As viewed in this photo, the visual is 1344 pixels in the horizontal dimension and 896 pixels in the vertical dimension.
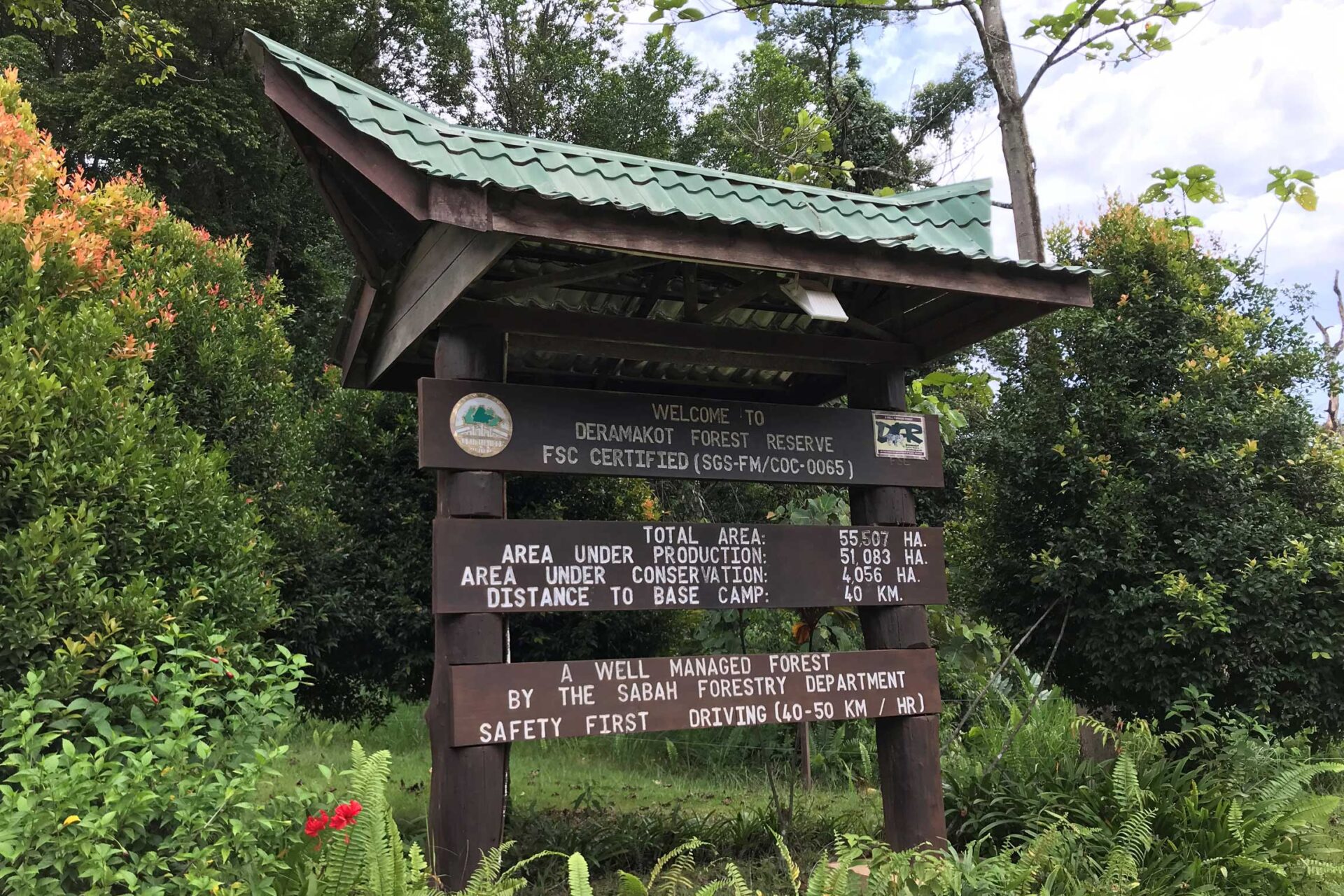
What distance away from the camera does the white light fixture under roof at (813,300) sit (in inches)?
179

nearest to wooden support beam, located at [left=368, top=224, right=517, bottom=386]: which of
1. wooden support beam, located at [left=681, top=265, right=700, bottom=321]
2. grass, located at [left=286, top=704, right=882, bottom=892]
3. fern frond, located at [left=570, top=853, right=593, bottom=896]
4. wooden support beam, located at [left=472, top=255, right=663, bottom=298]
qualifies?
wooden support beam, located at [left=472, top=255, right=663, bottom=298]

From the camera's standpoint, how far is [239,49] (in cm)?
1905

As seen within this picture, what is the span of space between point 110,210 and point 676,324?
363 cm

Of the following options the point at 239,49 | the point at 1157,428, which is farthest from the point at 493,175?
the point at 239,49

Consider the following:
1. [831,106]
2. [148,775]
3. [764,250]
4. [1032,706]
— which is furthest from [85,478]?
[831,106]

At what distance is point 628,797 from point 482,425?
4.43 m

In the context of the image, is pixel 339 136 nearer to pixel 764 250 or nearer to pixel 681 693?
pixel 764 250

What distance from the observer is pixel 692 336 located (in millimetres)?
5020

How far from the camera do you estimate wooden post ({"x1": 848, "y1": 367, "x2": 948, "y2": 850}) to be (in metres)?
4.92

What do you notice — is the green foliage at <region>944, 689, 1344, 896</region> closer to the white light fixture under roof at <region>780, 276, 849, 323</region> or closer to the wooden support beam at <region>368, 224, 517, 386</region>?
the white light fixture under roof at <region>780, 276, 849, 323</region>

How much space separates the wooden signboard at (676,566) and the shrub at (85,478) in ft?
3.72

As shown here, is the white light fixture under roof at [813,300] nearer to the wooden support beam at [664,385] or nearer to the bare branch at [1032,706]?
the wooden support beam at [664,385]

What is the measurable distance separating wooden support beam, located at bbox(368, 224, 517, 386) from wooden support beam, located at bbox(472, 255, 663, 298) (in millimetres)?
223

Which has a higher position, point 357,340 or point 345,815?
point 357,340
